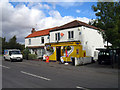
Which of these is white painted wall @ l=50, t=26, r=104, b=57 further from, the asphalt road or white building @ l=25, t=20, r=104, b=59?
the asphalt road

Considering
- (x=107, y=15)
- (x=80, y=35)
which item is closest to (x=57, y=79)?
(x=107, y=15)

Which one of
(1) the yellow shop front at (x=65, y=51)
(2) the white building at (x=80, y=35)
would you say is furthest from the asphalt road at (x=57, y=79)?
(2) the white building at (x=80, y=35)

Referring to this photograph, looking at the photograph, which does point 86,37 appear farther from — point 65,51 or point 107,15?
point 107,15

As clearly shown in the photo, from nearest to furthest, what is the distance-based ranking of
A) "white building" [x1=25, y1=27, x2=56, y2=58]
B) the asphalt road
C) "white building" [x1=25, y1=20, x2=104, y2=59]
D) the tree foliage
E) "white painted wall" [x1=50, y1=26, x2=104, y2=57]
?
the asphalt road < the tree foliage < "white painted wall" [x1=50, y1=26, x2=104, y2=57] < "white building" [x1=25, y1=20, x2=104, y2=59] < "white building" [x1=25, y1=27, x2=56, y2=58]

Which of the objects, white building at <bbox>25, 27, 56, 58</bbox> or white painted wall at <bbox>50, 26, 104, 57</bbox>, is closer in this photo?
white painted wall at <bbox>50, 26, 104, 57</bbox>

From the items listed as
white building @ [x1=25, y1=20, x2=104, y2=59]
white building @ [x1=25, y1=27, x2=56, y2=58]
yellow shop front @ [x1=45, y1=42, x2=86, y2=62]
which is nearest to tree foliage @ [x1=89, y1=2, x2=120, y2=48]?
white building @ [x1=25, y1=20, x2=104, y2=59]

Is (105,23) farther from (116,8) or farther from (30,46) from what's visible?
(30,46)

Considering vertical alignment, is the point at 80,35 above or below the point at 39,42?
above

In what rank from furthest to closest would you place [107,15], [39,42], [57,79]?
[39,42]
[107,15]
[57,79]

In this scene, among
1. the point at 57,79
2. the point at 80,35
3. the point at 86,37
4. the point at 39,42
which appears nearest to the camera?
the point at 57,79

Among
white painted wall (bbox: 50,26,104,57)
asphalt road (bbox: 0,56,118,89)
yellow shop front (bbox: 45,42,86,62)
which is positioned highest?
white painted wall (bbox: 50,26,104,57)

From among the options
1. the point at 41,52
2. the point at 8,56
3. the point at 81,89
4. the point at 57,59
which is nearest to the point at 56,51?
the point at 57,59

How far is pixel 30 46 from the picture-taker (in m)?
32.2

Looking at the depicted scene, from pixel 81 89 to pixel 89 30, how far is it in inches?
654
